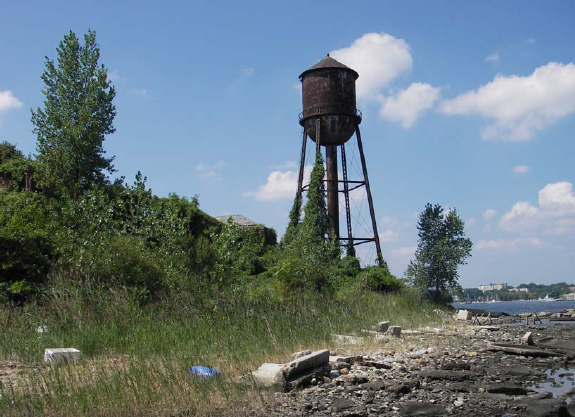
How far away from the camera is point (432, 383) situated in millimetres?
7414

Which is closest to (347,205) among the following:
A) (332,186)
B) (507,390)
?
(332,186)

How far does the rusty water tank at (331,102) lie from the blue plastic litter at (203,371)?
74.0 ft

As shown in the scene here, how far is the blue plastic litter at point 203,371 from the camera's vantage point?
6.45 metres

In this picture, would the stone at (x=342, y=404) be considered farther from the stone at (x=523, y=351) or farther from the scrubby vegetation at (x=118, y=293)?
the stone at (x=523, y=351)

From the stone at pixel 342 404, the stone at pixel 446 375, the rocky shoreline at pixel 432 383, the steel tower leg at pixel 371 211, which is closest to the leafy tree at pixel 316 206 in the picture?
the steel tower leg at pixel 371 211

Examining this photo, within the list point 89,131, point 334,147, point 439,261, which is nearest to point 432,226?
point 439,261

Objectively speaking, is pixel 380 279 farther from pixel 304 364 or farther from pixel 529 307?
pixel 529 307

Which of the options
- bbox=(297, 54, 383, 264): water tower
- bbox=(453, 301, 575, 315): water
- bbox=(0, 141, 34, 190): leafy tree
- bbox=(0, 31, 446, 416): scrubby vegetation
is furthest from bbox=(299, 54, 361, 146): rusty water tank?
bbox=(453, 301, 575, 315): water

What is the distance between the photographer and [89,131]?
23.1m

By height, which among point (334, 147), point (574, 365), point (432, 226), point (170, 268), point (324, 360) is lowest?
point (574, 365)

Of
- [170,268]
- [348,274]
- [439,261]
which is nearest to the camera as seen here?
[170,268]

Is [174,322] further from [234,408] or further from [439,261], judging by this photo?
[439,261]

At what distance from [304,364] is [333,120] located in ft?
73.1

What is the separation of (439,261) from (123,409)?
3954cm
